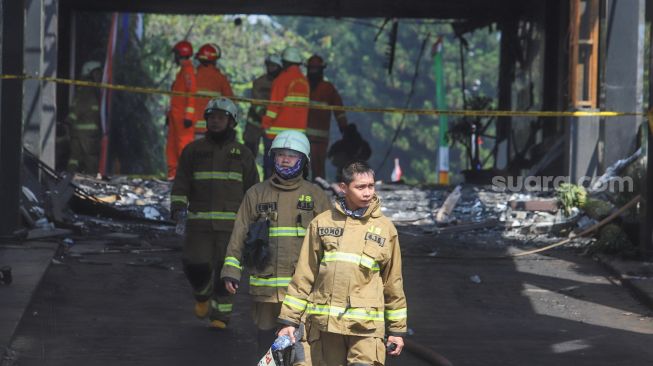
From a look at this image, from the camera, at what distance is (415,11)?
2575 centimetres

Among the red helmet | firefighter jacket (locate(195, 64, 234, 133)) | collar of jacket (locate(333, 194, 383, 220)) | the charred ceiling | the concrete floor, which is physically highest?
the charred ceiling

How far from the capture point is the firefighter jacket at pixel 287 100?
1825 cm

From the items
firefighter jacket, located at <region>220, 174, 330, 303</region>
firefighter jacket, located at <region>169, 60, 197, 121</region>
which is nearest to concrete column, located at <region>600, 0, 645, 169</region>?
firefighter jacket, located at <region>169, 60, 197, 121</region>

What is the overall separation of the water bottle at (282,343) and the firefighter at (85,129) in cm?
1642

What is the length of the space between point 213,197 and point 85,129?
12963 millimetres

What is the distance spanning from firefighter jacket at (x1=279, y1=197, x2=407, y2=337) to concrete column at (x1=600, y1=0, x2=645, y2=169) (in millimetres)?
11826

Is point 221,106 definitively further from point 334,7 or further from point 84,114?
A: point 334,7

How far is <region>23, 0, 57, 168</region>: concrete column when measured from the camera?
18484 millimetres

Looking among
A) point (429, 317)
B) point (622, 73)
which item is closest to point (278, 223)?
point (429, 317)

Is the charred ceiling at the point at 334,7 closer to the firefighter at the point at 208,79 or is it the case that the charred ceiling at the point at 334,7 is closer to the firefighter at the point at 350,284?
the firefighter at the point at 208,79

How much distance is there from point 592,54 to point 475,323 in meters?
9.70

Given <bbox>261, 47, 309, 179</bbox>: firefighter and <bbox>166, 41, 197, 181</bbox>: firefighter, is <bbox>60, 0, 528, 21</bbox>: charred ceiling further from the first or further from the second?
<bbox>261, 47, 309, 179</bbox>: firefighter

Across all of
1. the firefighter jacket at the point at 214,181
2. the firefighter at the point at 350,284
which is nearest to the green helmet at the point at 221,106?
the firefighter jacket at the point at 214,181

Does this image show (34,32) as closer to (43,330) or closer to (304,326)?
(43,330)
